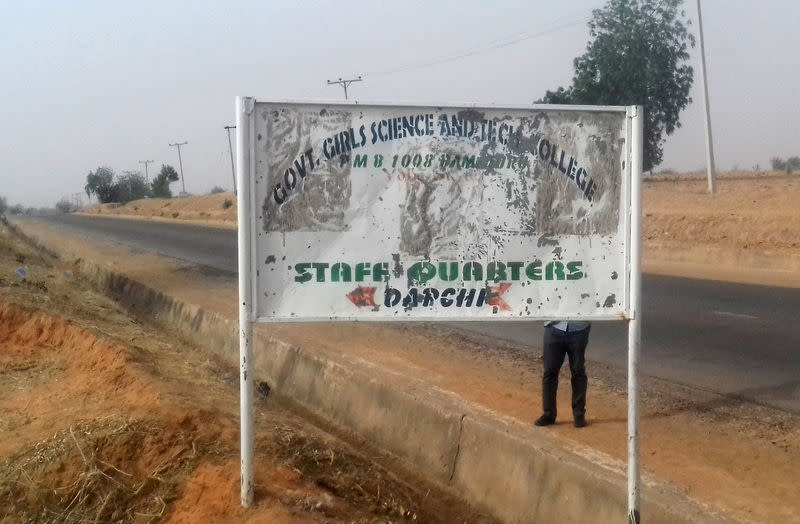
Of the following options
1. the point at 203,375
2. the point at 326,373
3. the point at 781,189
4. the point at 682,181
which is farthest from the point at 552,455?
the point at 682,181

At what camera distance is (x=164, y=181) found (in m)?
108

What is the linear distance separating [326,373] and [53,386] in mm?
2514

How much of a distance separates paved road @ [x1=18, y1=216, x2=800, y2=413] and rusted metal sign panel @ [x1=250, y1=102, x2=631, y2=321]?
3.58m

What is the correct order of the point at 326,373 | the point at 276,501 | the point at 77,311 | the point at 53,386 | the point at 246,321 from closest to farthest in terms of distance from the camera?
the point at 246,321
the point at 276,501
the point at 53,386
the point at 326,373
the point at 77,311

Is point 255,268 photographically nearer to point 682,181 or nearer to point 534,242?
point 534,242

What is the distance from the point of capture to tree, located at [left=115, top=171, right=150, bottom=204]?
114 meters

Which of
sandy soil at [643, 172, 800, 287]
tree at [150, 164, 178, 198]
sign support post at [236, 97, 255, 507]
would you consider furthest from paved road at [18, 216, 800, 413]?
tree at [150, 164, 178, 198]

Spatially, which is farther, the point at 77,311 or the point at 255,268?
the point at 77,311

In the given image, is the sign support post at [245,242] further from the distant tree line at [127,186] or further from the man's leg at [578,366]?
the distant tree line at [127,186]

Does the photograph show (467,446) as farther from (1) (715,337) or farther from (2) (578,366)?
(1) (715,337)

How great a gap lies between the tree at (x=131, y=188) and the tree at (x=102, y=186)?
0.79 meters

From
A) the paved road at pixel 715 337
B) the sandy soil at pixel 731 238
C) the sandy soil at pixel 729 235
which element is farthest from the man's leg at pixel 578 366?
the sandy soil at pixel 729 235

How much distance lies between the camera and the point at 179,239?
1320 inches

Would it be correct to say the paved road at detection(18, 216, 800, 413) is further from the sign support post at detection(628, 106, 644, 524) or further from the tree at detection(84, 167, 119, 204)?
the tree at detection(84, 167, 119, 204)
